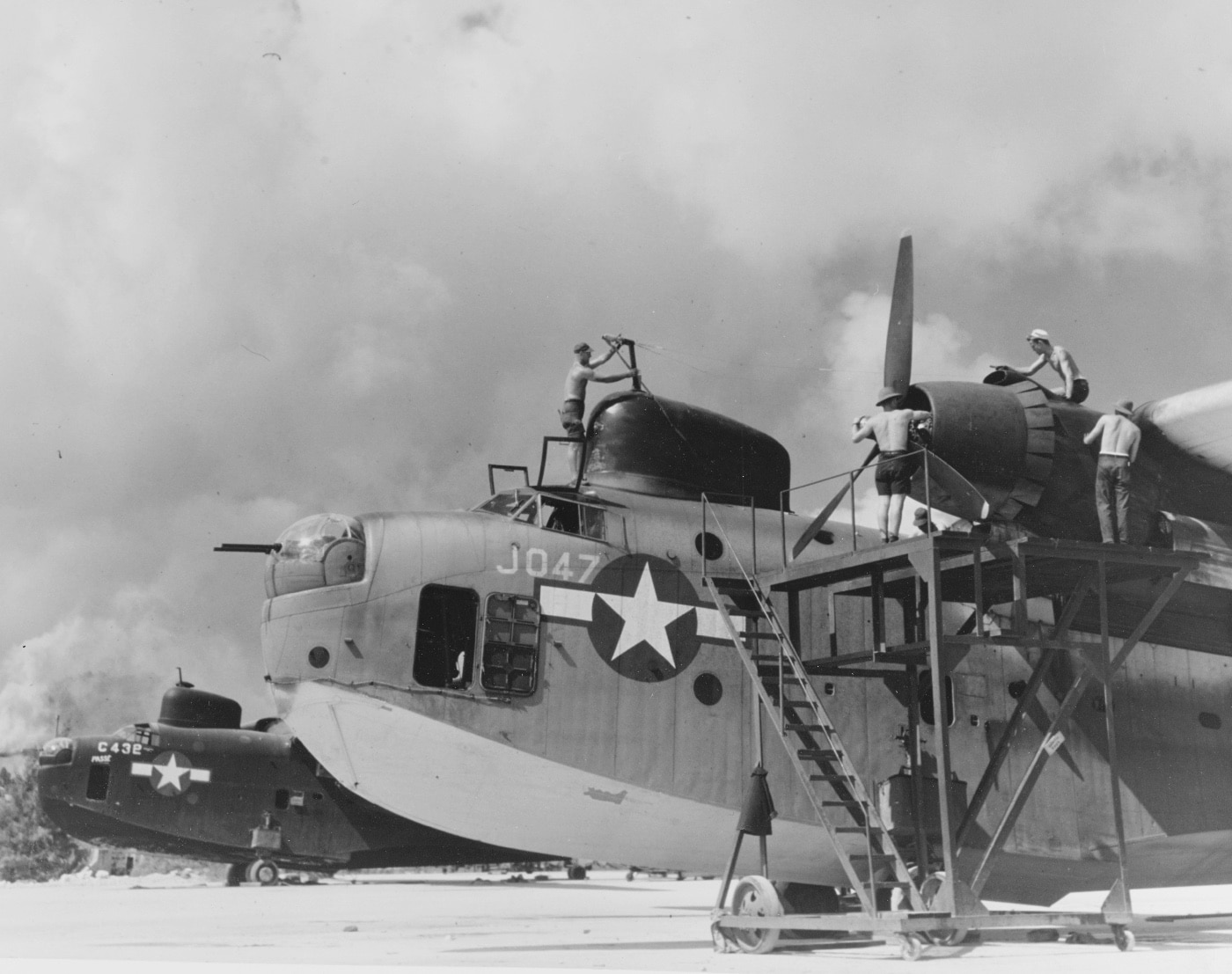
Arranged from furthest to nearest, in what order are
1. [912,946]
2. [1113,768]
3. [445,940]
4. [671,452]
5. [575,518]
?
[671,452], [445,940], [575,518], [1113,768], [912,946]

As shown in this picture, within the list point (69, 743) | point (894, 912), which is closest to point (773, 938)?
point (894, 912)

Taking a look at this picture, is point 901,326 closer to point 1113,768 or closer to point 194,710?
point 1113,768

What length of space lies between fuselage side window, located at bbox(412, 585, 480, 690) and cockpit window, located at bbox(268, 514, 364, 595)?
29.0 inches

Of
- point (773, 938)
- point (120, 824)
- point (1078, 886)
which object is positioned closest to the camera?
point (773, 938)

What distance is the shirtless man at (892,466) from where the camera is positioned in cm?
1105

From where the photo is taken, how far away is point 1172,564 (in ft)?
36.0

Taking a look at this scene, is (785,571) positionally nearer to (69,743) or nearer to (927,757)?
(927,757)

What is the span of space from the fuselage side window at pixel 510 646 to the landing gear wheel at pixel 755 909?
8.59 ft

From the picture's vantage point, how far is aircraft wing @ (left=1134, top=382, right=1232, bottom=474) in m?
11.7

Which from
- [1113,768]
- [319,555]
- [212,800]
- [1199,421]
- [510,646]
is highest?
[1199,421]

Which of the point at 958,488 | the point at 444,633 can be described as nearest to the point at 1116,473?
the point at 958,488

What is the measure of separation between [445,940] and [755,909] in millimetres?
3817

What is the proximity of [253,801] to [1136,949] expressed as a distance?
18.9 meters

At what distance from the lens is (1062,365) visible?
12.0 meters
